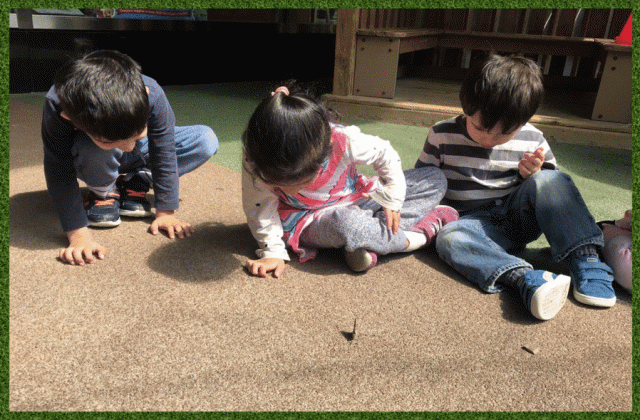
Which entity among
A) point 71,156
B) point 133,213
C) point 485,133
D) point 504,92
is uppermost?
point 504,92

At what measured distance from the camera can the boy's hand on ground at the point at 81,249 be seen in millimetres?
1455

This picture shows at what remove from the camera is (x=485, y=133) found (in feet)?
5.00

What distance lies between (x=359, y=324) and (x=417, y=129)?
2.17m

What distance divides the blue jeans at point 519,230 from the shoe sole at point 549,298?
120 millimetres

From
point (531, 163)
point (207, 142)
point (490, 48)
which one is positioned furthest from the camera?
point (490, 48)

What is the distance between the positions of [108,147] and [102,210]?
0.41m

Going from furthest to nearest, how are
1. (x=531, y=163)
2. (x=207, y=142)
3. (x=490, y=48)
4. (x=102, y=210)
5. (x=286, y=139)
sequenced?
(x=490, y=48) → (x=207, y=142) → (x=102, y=210) → (x=531, y=163) → (x=286, y=139)

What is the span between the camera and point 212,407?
969 mm

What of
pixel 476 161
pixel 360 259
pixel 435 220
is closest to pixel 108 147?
pixel 360 259

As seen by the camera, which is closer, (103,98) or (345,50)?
(103,98)

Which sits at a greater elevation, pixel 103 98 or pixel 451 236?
pixel 103 98

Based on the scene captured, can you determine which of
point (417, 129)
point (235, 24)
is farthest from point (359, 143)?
point (235, 24)

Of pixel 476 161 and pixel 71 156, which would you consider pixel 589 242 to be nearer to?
pixel 476 161

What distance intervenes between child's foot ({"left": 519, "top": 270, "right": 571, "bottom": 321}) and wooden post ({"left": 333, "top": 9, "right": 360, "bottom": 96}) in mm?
2374
